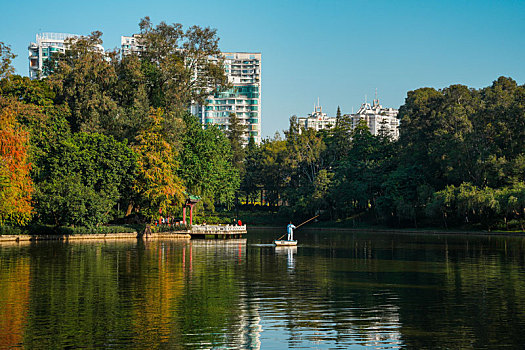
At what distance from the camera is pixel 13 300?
1992 cm

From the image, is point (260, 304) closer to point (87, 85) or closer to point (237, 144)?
point (87, 85)

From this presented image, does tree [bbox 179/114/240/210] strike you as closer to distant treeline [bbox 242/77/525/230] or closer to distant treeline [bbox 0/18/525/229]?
distant treeline [bbox 0/18/525/229]

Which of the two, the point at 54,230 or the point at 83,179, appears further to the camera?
the point at 83,179

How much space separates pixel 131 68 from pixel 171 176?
12.4 meters

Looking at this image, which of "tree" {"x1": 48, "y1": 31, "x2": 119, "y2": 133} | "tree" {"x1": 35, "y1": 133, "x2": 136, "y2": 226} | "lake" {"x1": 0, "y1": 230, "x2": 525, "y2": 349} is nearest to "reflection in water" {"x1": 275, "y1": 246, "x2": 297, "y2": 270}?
"lake" {"x1": 0, "y1": 230, "x2": 525, "y2": 349}

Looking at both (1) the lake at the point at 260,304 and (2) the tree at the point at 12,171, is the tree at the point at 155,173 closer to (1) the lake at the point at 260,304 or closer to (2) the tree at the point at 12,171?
(2) the tree at the point at 12,171

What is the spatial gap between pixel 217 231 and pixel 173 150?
10012mm

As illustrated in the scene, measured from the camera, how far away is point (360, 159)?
336ft

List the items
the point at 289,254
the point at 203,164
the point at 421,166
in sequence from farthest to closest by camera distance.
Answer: the point at 421,166 → the point at 203,164 → the point at 289,254

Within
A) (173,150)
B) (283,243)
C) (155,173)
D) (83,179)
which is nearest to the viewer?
(283,243)

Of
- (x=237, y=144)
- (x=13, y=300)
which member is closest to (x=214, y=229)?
(x=13, y=300)

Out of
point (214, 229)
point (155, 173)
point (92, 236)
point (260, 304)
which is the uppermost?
point (155, 173)

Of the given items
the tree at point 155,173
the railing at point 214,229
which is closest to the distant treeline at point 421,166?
the railing at point 214,229

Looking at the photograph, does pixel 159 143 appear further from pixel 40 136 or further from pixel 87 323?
pixel 87 323
